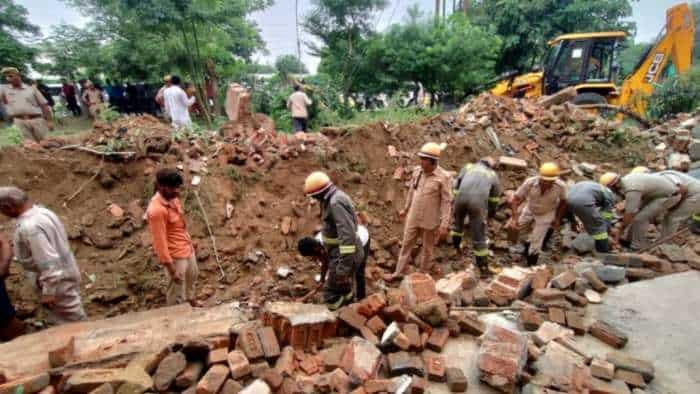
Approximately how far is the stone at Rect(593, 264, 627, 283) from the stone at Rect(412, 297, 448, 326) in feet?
5.22

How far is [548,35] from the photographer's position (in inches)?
599

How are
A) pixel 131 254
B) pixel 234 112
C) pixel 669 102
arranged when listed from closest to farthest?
pixel 131 254 < pixel 234 112 < pixel 669 102

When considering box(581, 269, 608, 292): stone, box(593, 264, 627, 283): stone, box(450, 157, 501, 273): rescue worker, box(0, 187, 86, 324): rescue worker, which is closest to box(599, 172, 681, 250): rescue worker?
box(450, 157, 501, 273): rescue worker

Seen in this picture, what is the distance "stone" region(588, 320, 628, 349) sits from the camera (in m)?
2.25

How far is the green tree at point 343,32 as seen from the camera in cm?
1159

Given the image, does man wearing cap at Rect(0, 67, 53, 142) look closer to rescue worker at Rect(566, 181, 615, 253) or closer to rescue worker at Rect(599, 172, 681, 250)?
rescue worker at Rect(566, 181, 615, 253)

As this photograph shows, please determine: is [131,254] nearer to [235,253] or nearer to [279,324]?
[235,253]

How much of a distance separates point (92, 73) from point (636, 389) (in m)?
15.1

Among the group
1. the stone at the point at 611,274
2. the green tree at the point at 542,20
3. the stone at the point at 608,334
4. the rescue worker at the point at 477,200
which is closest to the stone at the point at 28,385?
the stone at the point at 608,334

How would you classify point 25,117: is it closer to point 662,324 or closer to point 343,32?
point 662,324

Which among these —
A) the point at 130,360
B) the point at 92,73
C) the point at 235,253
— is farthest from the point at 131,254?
the point at 92,73

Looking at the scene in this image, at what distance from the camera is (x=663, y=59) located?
31.6ft

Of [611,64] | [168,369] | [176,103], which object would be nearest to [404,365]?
[168,369]

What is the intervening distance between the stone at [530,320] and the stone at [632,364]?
386 millimetres
